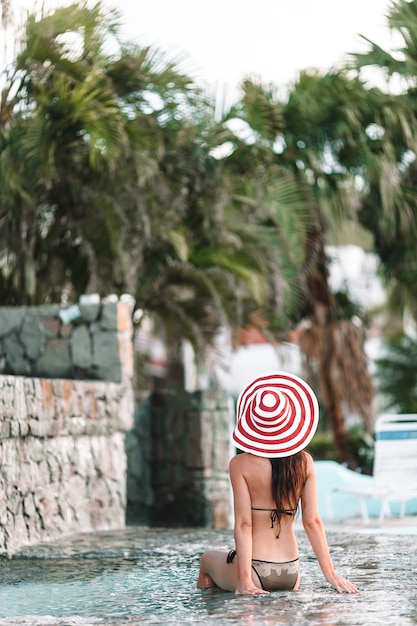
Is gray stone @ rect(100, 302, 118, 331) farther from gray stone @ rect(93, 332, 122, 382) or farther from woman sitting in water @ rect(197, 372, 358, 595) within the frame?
woman sitting in water @ rect(197, 372, 358, 595)

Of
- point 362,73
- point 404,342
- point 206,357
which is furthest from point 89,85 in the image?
point 404,342

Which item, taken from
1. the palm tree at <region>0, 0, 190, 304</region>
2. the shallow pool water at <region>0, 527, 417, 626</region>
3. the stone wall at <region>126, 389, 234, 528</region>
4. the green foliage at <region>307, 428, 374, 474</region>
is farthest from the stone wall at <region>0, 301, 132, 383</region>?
the green foliage at <region>307, 428, 374, 474</region>

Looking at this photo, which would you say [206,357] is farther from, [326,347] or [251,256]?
[326,347]

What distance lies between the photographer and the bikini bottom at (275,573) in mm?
5000

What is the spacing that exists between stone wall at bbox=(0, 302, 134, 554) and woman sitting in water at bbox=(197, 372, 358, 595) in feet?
8.72

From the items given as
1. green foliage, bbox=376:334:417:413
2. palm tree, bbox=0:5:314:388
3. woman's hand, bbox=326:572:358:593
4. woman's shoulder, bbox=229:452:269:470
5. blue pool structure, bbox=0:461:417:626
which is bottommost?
blue pool structure, bbox=0:461:417:626

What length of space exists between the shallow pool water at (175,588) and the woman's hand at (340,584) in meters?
0.05

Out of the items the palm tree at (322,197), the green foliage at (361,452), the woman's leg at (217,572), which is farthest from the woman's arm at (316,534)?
the green foliage at (361,452)

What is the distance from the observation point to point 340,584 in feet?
16.4

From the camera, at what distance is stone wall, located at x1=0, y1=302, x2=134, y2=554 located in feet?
24.3

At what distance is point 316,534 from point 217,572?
594 mm

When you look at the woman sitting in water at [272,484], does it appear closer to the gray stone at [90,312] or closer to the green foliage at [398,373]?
the gray stone at [90,312]

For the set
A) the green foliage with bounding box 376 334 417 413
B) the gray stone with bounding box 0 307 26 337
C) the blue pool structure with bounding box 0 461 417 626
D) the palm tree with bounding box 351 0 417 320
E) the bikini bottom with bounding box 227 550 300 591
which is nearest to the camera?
the blue pool structure with bounding box 0 461 417 626

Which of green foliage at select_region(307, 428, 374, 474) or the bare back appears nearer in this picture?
the bare back
